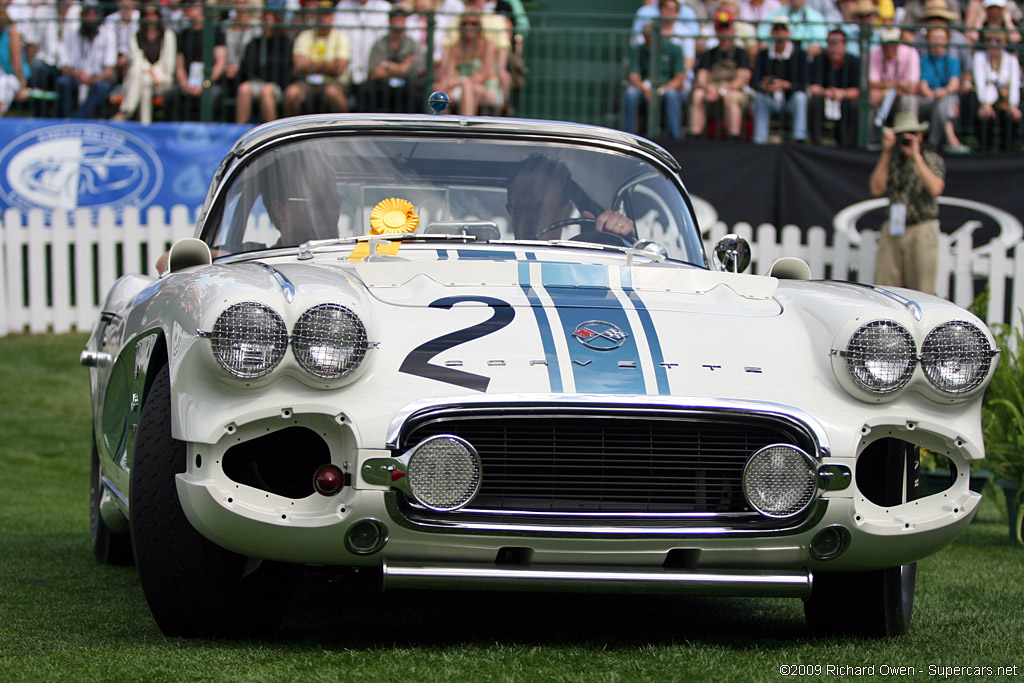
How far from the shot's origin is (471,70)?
11.7m

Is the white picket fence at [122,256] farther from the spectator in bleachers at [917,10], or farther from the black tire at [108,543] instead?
the black tire at [108,543]

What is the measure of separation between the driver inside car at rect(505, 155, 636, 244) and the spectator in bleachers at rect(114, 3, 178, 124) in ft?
26.1

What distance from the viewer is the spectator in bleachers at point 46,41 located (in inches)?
474

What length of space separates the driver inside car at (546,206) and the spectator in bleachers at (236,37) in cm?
792

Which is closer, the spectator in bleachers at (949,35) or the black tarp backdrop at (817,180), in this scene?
the black tarp backdrop at (817,180)

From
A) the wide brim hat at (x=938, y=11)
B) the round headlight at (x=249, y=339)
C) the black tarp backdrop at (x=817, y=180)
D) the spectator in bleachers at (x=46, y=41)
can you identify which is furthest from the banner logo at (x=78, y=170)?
the round headlight at (x=249, y=339)

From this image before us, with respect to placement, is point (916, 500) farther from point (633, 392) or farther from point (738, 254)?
point (738, 254)

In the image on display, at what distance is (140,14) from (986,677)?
429 inches

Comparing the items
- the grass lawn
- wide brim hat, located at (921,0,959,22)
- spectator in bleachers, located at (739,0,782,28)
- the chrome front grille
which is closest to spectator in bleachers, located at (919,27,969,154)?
wide brim hat, located at (921,0,959,22)

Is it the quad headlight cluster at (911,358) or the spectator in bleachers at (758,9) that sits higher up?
the spectator in bleachers at (758,9)

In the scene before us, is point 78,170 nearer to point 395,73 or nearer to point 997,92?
point 395,73

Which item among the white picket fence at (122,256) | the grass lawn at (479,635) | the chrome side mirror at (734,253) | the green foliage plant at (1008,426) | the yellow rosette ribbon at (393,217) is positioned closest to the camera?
the grass lawn at (479,635)

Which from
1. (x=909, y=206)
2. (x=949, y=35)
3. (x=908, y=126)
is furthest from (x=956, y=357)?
(x=949, y=35)

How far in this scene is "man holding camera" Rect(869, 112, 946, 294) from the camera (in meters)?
9.90
